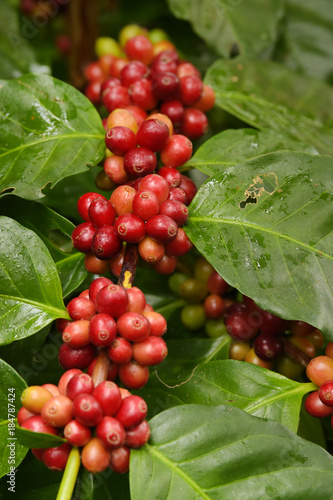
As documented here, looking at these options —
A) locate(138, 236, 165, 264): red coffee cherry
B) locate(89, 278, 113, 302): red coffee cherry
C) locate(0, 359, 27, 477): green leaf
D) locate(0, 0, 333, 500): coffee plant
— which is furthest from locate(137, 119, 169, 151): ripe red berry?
locate(0, 359, 27, 477): green leaf

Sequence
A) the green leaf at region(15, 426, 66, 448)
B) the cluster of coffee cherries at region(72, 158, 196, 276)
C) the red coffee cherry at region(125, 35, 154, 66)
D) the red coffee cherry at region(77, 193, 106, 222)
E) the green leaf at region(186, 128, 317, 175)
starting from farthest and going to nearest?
the red coffee cherry at region(125, 35, 154, 66)
the green leaf at region(186, 128, 317, 175)
the red coffee cherry at region(77, 193, 106, 222)
the cluster of coffee cherries at region(72, 158, 196, 276)
the green leaf at region(15, 426, 66, 448)

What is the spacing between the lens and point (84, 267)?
1.09m

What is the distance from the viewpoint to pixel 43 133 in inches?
45.2

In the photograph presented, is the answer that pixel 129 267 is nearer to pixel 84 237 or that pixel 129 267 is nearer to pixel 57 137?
pixel 84 237

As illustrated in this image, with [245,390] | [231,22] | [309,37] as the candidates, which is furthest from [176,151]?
[309,37]

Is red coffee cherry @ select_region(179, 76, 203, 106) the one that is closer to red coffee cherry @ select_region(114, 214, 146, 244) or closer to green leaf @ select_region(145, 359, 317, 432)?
red coffee cherry @ select_region(114, 214, 146, 244)

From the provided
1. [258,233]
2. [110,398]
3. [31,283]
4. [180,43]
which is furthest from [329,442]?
[180,43]

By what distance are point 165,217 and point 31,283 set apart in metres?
0.31

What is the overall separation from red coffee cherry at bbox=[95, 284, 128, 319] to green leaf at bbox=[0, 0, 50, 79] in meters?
1.12

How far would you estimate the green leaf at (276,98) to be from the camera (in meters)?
1.37

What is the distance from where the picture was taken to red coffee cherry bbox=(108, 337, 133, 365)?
82 centimetres

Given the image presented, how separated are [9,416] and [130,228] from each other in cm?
43

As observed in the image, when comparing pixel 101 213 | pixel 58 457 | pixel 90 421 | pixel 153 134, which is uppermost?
pixel 153 134

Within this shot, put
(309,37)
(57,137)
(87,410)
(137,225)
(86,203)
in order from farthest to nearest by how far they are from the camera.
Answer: (309,37) < (57,137) < (86,203) < (137,225) < (87,410)
